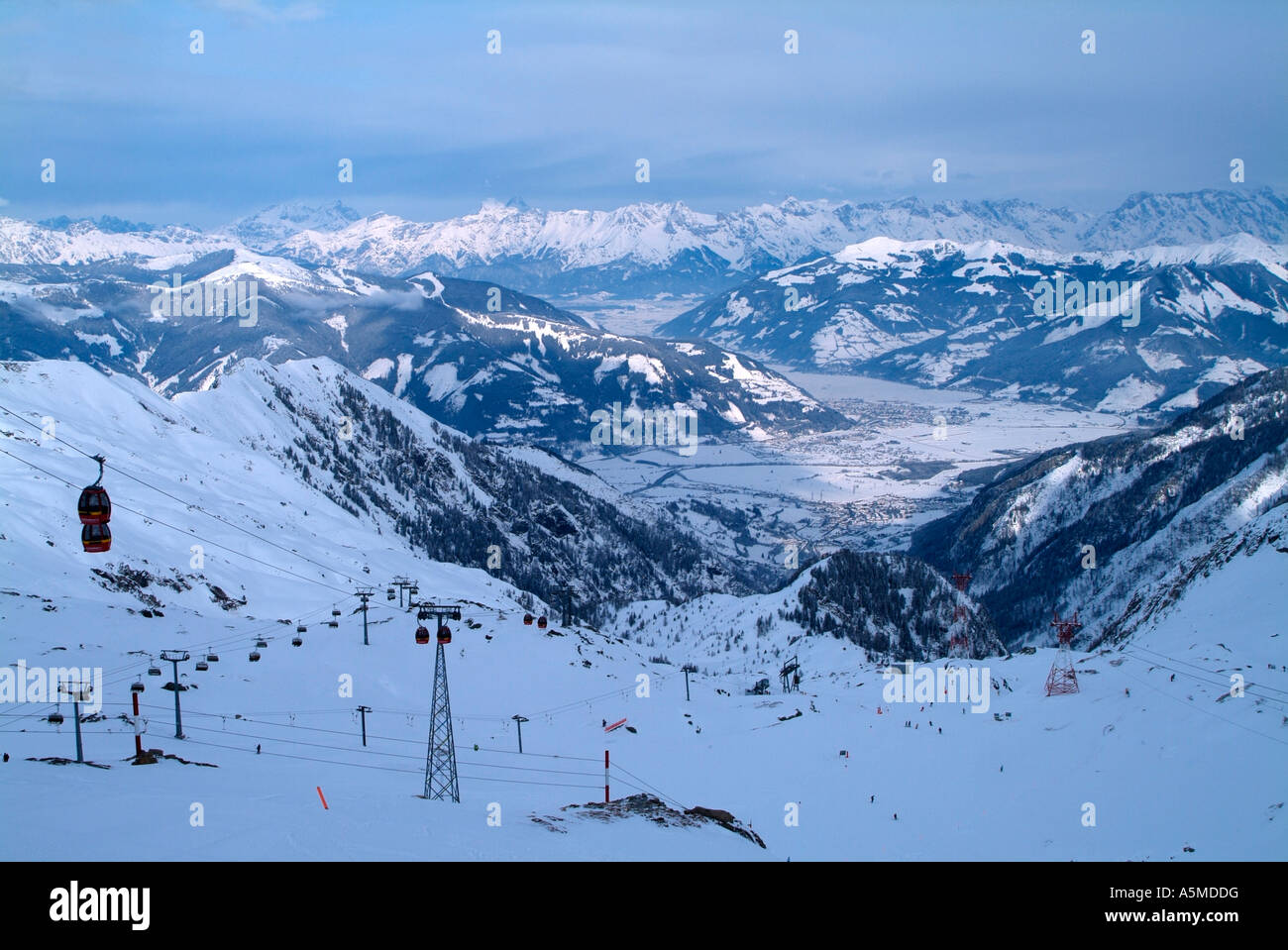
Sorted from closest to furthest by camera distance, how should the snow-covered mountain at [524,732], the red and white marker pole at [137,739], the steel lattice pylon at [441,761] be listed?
the snow-covered mountain at [524,732] → the red and white marker pole at [137,739] → the steel lattice pylon at [441,761]

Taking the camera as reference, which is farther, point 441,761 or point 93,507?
point 441,761

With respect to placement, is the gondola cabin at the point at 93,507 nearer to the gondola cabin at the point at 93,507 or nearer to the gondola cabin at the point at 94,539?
the gondola cabin at the point at 93,507

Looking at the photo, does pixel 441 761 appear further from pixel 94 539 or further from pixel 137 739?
pixel 94 539

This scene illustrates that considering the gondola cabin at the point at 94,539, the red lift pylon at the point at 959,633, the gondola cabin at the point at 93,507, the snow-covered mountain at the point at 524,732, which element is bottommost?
the red lift pylon at the point at 959,633

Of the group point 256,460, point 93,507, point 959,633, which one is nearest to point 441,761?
point 93,507

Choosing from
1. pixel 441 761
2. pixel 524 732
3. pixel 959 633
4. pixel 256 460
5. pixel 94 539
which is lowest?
pixel 959 633

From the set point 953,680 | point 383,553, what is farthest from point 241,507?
point 953,680

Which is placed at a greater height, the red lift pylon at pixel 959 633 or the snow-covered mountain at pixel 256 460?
the snow-covered mountain at pixel 256 460

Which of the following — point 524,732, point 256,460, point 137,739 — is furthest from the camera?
point 256,460

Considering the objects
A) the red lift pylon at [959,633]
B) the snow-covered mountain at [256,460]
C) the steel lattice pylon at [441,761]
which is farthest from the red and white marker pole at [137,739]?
the red lift pylon at [959,633]

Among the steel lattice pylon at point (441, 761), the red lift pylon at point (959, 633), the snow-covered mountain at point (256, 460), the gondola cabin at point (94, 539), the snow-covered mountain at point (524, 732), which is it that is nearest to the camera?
the snow-covered mountain at point (524, 732)

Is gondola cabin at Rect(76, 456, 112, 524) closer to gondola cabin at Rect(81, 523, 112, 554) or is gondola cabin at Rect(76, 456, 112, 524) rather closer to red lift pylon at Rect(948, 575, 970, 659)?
gondola cabin at Rect(81, 523, 112, 554)

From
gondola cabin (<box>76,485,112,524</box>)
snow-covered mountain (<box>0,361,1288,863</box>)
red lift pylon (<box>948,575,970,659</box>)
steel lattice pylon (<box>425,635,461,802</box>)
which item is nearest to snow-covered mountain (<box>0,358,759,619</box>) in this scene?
snow-covered mountain (<box>0,361,1288,863</box>)
